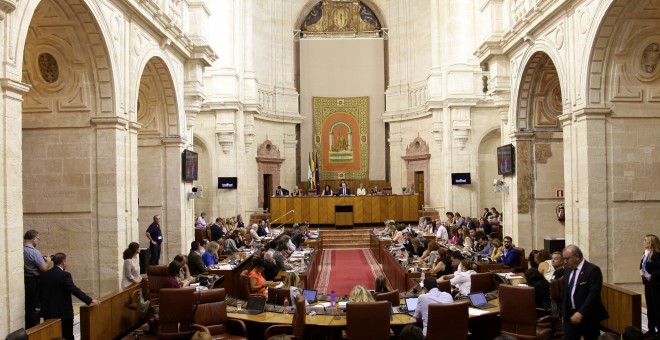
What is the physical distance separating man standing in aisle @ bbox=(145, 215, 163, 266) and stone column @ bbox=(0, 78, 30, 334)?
5.81 meters

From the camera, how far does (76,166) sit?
986 centimetres

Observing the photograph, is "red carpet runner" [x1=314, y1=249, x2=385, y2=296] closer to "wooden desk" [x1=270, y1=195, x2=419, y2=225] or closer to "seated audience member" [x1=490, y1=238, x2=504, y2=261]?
"seated audience member" [x1=490, y1=238, x2=504, y2=261]

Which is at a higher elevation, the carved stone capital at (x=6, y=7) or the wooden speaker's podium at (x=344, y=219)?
the carved stone capital at (x=6, y=7)

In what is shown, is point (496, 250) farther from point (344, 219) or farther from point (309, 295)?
point (344, 219)

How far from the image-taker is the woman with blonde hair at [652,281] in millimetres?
7250

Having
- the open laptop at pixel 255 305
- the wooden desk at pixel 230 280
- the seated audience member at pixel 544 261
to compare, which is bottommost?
the wooden desk at pixel 230 280

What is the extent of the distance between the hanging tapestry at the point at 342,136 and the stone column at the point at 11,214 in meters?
20.4

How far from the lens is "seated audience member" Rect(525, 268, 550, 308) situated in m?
7.25

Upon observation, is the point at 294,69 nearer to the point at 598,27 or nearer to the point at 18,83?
the point at 598,27

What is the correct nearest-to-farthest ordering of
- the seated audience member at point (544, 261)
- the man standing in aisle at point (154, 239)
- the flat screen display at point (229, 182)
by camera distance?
the seated audience member at point (544, 261), the man standing in aisle at point (154, 239), the flat screen display at point (229, 182)

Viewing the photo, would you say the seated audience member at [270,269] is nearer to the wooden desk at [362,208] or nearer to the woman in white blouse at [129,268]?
the woman in white blouse at [129,268]

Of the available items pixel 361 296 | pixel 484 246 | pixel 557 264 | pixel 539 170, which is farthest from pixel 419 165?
pixel 361 296

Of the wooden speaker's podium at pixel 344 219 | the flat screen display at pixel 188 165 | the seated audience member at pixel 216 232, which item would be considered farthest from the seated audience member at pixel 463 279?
the wooden speaker's podium at pixel 344 219

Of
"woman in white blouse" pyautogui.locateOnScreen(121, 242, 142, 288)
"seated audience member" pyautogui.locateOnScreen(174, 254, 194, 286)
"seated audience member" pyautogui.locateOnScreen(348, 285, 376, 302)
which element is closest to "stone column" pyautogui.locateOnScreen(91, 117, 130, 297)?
"woman in white blouse" pyautogui.locateOnScreen(121, 242, 142, 288)
